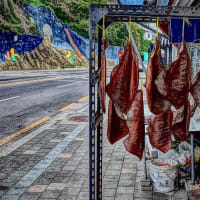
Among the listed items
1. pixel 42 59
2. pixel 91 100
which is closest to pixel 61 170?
pixel 91 100

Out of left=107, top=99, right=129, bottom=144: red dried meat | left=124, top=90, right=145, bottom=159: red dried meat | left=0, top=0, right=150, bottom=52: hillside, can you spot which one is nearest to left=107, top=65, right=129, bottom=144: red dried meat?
left=107, top=99, right=129, bottom=144: red dried meat

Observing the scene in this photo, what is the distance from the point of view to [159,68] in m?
2.42

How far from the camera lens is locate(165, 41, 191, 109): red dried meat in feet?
8.09

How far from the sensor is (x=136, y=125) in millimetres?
2535

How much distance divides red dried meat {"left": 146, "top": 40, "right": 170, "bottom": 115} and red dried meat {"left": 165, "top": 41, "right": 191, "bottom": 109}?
3.9 inches

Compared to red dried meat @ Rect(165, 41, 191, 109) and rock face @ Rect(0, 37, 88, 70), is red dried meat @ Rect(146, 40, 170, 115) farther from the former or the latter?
rock face @ Rect(0, 37, 88, 70)

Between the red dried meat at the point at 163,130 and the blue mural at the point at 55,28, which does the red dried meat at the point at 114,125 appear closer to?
the red dried meat at the point at 163,130

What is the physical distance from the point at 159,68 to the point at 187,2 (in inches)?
148

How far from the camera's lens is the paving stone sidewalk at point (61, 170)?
447cm

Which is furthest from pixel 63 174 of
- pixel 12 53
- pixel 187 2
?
pixel 12 53

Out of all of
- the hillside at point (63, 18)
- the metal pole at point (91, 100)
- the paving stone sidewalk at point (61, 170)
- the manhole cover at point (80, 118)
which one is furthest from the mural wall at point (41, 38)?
the metal pole at point (91, 100)

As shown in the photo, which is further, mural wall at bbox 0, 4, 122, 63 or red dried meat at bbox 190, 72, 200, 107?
mural wall at bbox 0, 4, 122, 63

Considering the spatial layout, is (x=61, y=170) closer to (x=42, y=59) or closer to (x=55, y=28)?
(x=42, y=59)

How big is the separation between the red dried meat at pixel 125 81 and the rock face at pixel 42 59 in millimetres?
38960
